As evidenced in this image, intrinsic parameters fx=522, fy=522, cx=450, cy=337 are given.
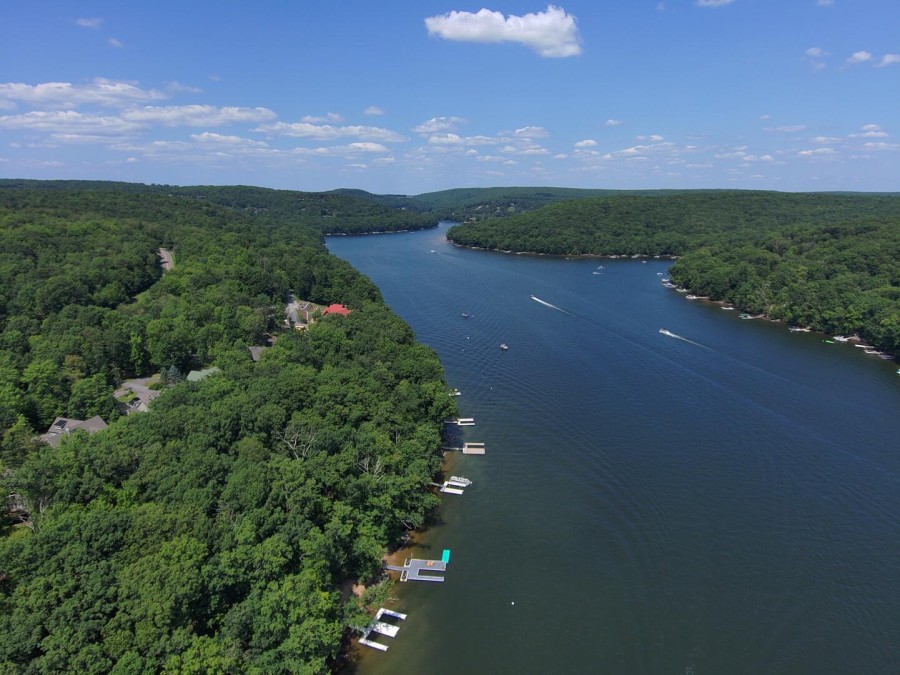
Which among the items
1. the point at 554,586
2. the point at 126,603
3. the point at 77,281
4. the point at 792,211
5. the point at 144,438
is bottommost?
the point at 554,586

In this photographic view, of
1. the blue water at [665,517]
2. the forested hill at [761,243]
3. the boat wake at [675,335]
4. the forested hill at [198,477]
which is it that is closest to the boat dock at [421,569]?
the blue water at [665,517]

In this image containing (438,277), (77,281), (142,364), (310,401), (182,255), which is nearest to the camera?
(310,401)

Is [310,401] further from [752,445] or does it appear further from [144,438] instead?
[752,445]

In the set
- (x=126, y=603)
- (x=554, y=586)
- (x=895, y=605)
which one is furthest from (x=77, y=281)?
(x=895, y=605)

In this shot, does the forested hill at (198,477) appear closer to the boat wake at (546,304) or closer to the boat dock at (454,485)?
the boat dock at (454,485)

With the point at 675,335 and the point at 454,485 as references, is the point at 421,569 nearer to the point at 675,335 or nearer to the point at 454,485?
the point at 454,485

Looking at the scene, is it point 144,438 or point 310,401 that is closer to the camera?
point 144,438

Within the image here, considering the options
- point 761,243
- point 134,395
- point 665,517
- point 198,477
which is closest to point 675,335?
point 665,517
